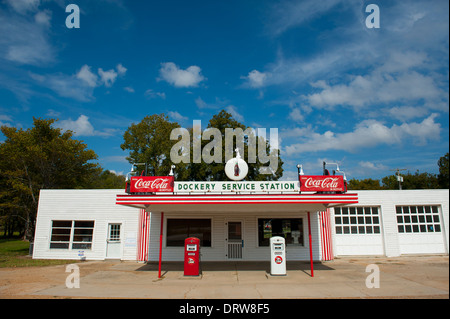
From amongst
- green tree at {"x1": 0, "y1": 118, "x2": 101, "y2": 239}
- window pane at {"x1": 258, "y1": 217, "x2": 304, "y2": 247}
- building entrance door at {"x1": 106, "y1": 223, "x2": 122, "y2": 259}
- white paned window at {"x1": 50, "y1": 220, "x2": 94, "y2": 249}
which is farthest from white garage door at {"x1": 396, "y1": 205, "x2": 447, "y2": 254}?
green tree at {"x1": 0, "y1": 118, "x2": 101, "y2": 239}

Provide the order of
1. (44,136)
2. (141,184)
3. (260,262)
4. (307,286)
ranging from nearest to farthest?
(307,286)
(141,184)
(260,262)
(44,136)

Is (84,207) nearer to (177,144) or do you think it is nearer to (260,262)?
(260,262)

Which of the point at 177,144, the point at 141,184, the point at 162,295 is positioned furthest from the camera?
the point at 177,144

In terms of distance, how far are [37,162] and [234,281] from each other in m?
24.1

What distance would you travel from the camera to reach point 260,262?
1433cm

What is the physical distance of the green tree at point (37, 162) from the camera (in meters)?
25.6

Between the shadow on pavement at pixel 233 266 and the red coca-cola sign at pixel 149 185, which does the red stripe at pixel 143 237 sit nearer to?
the shadow on pavement at pixel 233 266

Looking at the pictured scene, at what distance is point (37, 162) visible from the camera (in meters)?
25.9

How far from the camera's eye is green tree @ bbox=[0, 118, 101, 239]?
25.6m

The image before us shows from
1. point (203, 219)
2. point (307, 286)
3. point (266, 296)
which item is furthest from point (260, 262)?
point (266, 296)

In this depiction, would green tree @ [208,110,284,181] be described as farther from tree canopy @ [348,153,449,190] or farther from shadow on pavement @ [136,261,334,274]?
tree canopy @ [348,153,449,190]

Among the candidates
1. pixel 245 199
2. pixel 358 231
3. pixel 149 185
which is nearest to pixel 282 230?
pixel 358 231

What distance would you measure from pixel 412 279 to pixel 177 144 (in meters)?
26.7

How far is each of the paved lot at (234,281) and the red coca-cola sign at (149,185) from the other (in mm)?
3426
